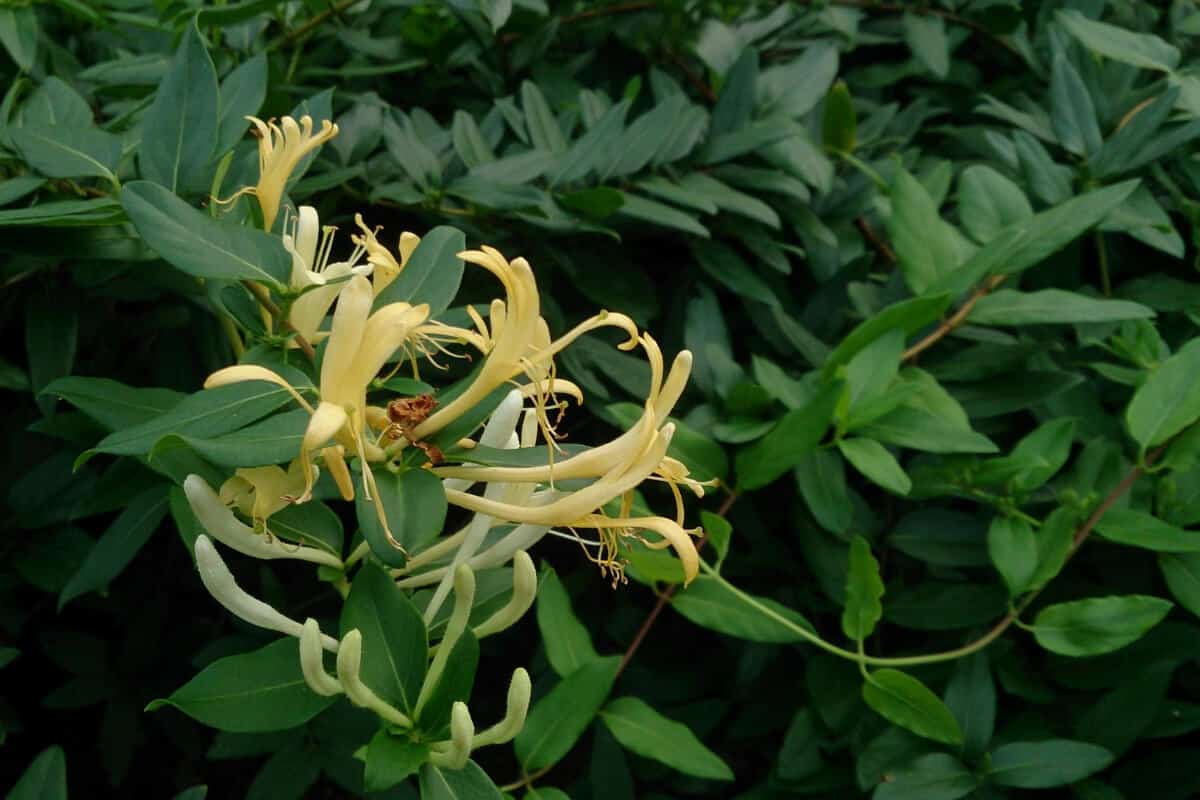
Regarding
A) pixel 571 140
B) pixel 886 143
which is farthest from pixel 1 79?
pixel 886 143

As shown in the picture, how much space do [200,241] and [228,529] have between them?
13cm

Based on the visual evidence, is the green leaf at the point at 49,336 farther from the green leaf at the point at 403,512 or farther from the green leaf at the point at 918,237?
the green leaf at the point at 918,237

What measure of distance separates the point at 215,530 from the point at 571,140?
2.03ft

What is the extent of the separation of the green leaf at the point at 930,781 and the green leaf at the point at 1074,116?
54 cm

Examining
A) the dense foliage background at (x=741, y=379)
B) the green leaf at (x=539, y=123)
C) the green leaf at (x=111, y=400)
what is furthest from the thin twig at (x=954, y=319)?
the green leaf at (x=111, y=400)

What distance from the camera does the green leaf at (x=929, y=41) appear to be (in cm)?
110

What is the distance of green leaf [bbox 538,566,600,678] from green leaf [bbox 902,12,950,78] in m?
0.63

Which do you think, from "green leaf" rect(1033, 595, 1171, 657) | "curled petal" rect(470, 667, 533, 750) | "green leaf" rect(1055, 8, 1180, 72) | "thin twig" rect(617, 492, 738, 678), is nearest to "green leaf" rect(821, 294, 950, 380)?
"thin twig" rect(617, 492, 738, 678)

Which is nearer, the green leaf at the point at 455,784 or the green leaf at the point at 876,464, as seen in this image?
the green leaf at the point at 455,784

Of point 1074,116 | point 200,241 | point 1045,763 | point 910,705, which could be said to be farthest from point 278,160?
point 1074,116

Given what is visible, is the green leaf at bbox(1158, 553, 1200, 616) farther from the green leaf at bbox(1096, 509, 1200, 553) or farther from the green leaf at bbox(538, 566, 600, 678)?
the green leaf at bbox(538, 566, 600, 678)

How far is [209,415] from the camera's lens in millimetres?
472

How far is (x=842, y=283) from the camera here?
3.25ft

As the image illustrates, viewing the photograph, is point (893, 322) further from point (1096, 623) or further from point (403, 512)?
point (403, 512)
